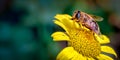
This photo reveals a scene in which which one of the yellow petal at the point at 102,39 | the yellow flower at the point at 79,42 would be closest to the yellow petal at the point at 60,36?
the yellow flower at the point at 79,42

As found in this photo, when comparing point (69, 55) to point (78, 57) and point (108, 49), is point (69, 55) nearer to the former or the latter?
point (78, 57)

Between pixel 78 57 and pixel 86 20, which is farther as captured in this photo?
pixel 86 20

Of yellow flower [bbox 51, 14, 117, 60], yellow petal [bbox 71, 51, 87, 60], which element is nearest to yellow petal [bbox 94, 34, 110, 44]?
yellow flower [bbox 51, 14, 117, 60]

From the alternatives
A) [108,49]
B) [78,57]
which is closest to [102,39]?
[108,49]

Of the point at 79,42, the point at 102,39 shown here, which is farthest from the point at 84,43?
the point at 102,39

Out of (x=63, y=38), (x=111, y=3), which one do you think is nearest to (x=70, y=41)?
(x=63, y=38)
